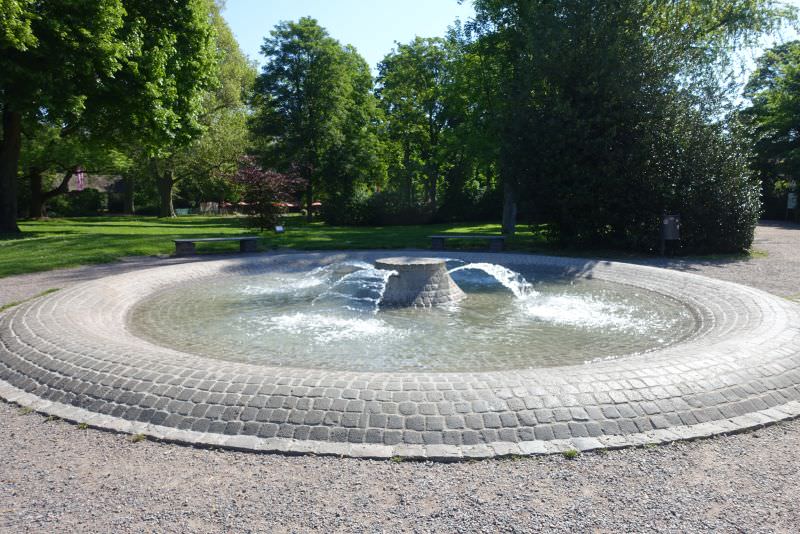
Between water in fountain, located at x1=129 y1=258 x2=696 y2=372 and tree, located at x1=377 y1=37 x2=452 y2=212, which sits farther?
tree, located at x1=377 y1=37 x2=452 y2=212

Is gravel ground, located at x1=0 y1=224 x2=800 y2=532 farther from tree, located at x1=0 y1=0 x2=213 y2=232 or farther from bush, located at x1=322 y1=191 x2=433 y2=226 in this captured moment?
bush, located at x1=322 y1=191 x2=433 y2=226

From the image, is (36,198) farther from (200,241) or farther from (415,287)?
(415,287)

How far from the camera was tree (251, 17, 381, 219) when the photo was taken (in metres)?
37.9

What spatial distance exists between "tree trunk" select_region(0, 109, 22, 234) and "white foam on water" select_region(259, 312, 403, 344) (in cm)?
2025

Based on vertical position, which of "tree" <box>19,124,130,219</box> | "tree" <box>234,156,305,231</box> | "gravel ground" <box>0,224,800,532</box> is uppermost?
"tree" <box>19,124,130,219</box>

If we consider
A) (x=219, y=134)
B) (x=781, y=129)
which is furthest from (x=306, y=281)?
(x=781, y=129)

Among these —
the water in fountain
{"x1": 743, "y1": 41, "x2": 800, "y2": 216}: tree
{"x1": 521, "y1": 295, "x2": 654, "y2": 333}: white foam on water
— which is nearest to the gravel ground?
the water in fountain

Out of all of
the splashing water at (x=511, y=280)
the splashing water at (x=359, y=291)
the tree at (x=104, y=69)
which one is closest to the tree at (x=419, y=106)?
the tree at (x=104, y=69)

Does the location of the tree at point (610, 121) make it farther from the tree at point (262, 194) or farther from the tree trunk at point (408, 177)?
the tree trunk at point (408, 177)

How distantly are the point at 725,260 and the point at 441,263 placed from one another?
1156cm

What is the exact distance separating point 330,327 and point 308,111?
33.2 meters

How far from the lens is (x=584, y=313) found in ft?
30.9

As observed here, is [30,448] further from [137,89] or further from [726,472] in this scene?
[137,89]

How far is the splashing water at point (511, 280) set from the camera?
11297 mm
